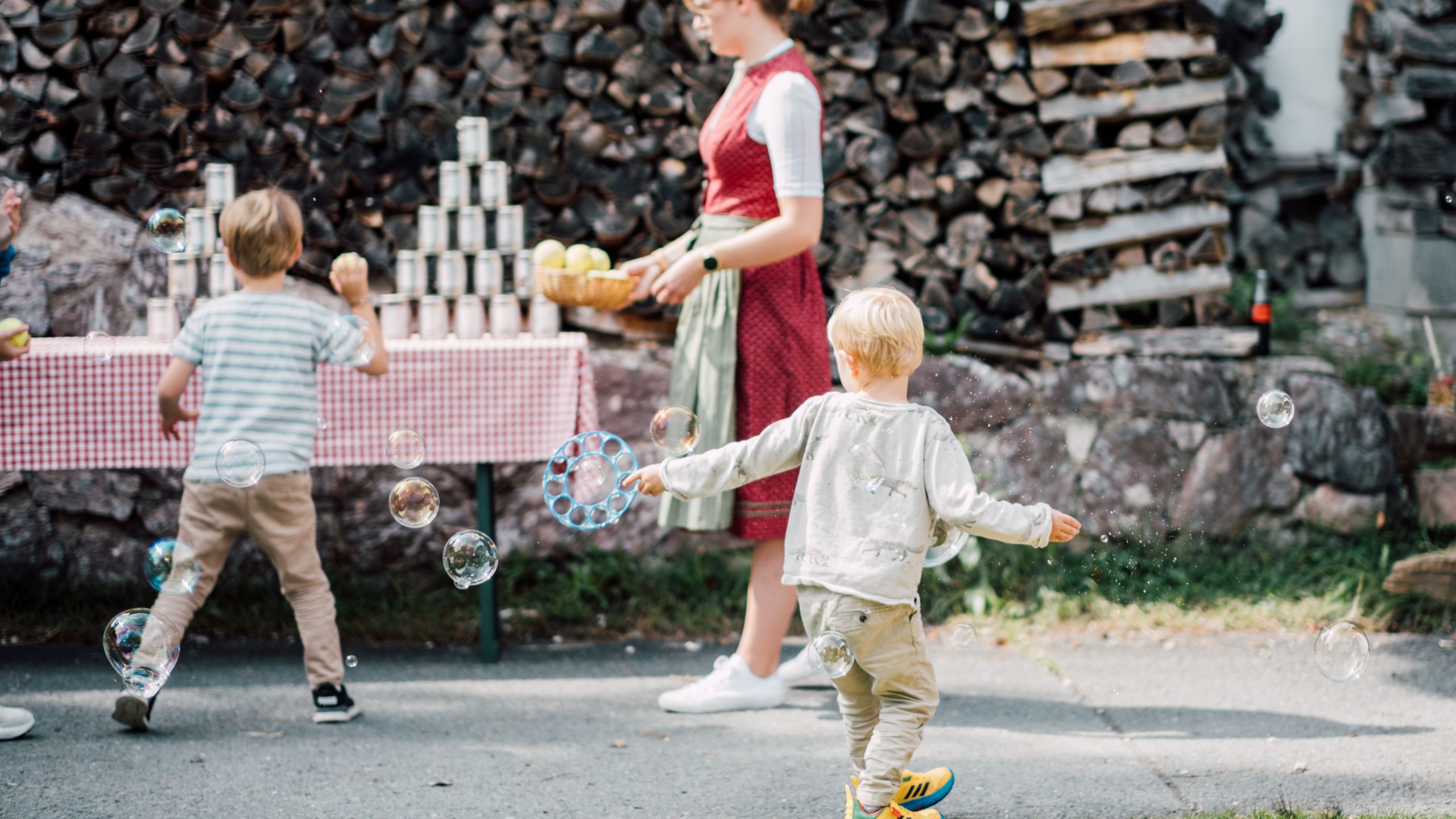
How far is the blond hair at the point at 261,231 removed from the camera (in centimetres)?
354

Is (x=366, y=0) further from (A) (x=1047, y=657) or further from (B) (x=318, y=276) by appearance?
(A) (x=1047, y=657)

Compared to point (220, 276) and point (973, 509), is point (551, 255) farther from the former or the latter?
point (973, 509)

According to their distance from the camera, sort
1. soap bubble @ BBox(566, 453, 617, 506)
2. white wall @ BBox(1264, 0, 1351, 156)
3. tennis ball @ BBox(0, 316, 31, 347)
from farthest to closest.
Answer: white wall @ BBox(1264, 0, 1351, 156), tennis ball @ BBox(0, 316, 31, 347), soap bubble @ BBox(566, 453, 617, 506)

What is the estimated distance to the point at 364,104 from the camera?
5156mm

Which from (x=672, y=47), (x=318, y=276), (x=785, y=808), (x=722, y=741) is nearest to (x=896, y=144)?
(x=672, y=47)

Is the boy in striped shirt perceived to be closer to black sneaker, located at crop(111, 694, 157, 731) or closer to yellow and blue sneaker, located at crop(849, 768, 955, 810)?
black sneaker, located at crop(111, 694, 157, 731)

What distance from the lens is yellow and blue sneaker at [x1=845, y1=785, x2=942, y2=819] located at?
2734mm

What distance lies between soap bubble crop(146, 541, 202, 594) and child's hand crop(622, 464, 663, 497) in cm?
144

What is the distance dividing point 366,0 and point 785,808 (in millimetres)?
3565

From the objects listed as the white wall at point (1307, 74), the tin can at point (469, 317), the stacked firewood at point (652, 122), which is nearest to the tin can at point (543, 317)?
the tin can at point (469, 317)

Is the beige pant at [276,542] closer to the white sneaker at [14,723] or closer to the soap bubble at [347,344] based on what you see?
the soap bubble at [347,344]

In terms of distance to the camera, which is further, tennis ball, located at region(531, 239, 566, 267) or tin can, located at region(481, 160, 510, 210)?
tin can, located at region(481, 160, 510, 210)

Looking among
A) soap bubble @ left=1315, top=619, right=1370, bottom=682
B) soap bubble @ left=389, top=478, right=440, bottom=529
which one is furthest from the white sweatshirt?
soap bubble @ left=1315, top=619, right=1370, bottom=682

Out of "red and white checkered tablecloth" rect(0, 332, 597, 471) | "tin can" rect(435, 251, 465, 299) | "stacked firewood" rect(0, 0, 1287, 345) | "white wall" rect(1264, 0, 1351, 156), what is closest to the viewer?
"red and white checkered tablecloth" rect(0, 332, 597, 471)
